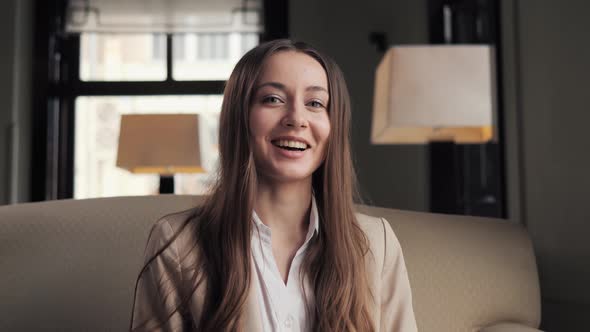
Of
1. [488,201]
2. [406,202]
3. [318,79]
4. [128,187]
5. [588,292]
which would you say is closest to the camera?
[318,79]

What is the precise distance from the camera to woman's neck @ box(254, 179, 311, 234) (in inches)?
38.4

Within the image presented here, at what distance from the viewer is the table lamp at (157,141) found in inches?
103

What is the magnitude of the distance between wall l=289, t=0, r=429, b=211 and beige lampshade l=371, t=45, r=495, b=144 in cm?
175

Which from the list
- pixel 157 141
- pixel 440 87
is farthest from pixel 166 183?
pixel 440 87

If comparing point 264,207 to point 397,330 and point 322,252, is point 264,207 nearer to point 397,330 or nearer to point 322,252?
point 322,252

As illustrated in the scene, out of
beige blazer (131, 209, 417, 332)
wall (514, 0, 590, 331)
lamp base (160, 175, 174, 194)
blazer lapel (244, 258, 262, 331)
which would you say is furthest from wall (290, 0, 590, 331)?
lamp base (160, 175, 174, 194)

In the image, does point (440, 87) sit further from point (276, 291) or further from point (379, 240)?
point (276, 291)

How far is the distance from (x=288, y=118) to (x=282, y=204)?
15 centimetres

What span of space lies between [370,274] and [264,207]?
0.70ft

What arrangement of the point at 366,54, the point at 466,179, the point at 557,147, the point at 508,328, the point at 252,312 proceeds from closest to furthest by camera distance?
the point at 252,312, the point at 508,328, the point at 557,147, the point at 466,179, the point at 366,54

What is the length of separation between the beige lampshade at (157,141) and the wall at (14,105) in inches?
68.5

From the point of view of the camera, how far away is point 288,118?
929 mm

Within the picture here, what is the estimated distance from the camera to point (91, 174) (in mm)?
4410

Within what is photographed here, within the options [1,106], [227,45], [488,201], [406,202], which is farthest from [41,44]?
[488,201]
